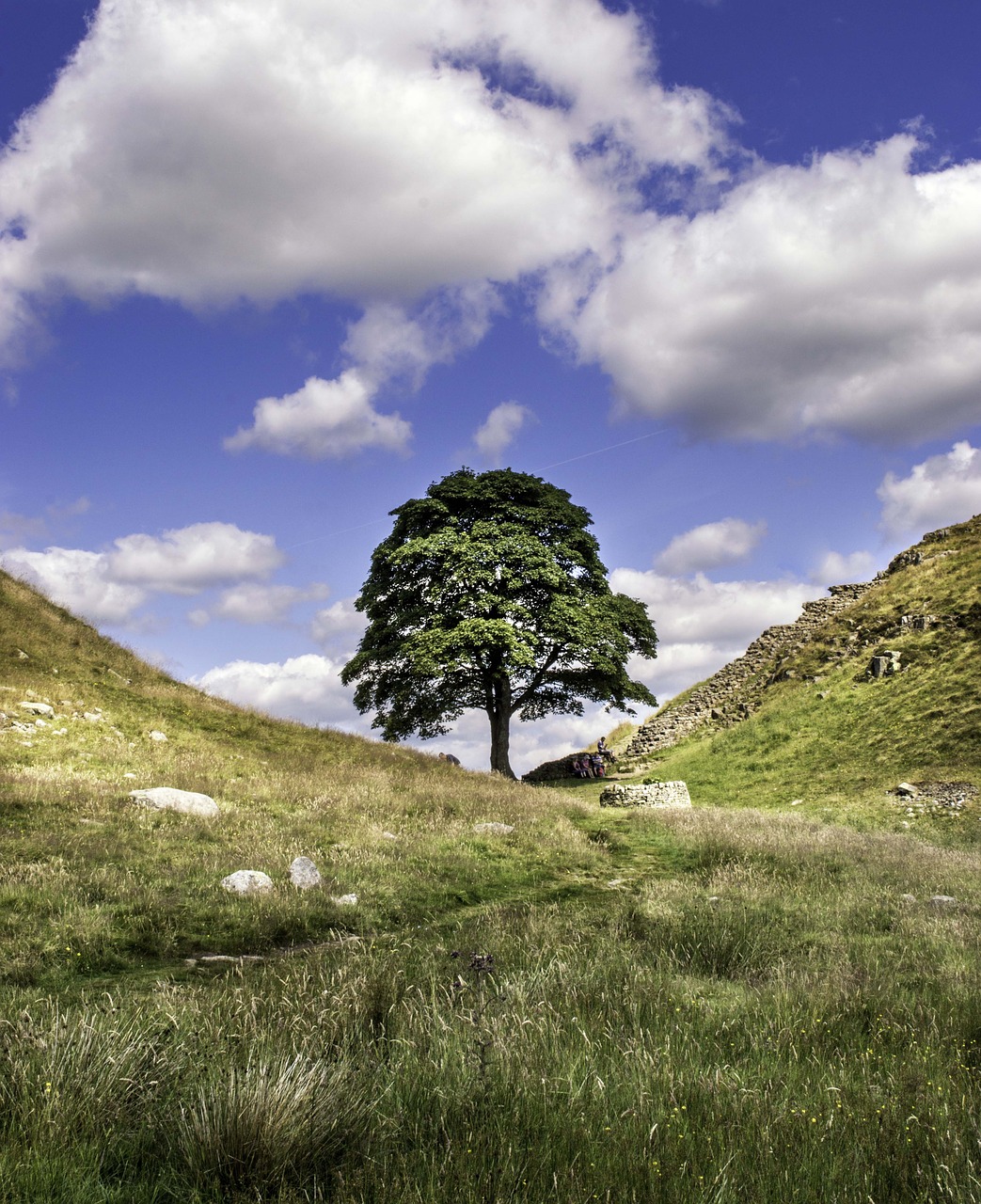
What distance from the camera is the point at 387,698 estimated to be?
33.1 meters

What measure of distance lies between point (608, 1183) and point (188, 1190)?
1.62m

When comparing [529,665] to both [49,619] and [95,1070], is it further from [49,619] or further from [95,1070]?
[95,1070]

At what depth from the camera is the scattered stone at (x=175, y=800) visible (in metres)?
12.6

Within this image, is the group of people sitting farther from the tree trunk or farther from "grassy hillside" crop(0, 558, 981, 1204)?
"grassy hillside" crop(0, 558, 981, 1204)

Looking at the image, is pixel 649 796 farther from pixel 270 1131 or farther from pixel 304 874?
pixel 270 1131

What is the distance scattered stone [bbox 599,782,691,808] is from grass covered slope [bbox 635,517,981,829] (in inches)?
164

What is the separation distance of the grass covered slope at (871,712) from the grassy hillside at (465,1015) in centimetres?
1235

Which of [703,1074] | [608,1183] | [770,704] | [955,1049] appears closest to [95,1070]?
[608,1183]

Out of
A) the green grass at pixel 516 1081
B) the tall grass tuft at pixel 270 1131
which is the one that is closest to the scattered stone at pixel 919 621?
the green grass at pixel 516 1081

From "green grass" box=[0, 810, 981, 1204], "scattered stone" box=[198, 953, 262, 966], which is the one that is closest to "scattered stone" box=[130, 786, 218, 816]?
"scattered stone" box=[198, 953, 262, 966]

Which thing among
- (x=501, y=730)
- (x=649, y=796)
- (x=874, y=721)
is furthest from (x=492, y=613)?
(x=874, y=721)

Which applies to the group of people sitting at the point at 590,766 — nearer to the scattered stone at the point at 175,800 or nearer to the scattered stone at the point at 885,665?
the scattered stone at the point at 885,665

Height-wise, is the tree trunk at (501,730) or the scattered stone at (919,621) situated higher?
the scattered stone at (919,621)

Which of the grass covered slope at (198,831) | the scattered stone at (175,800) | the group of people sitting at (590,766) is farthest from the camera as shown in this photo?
the group of people sitting at (590,766)
